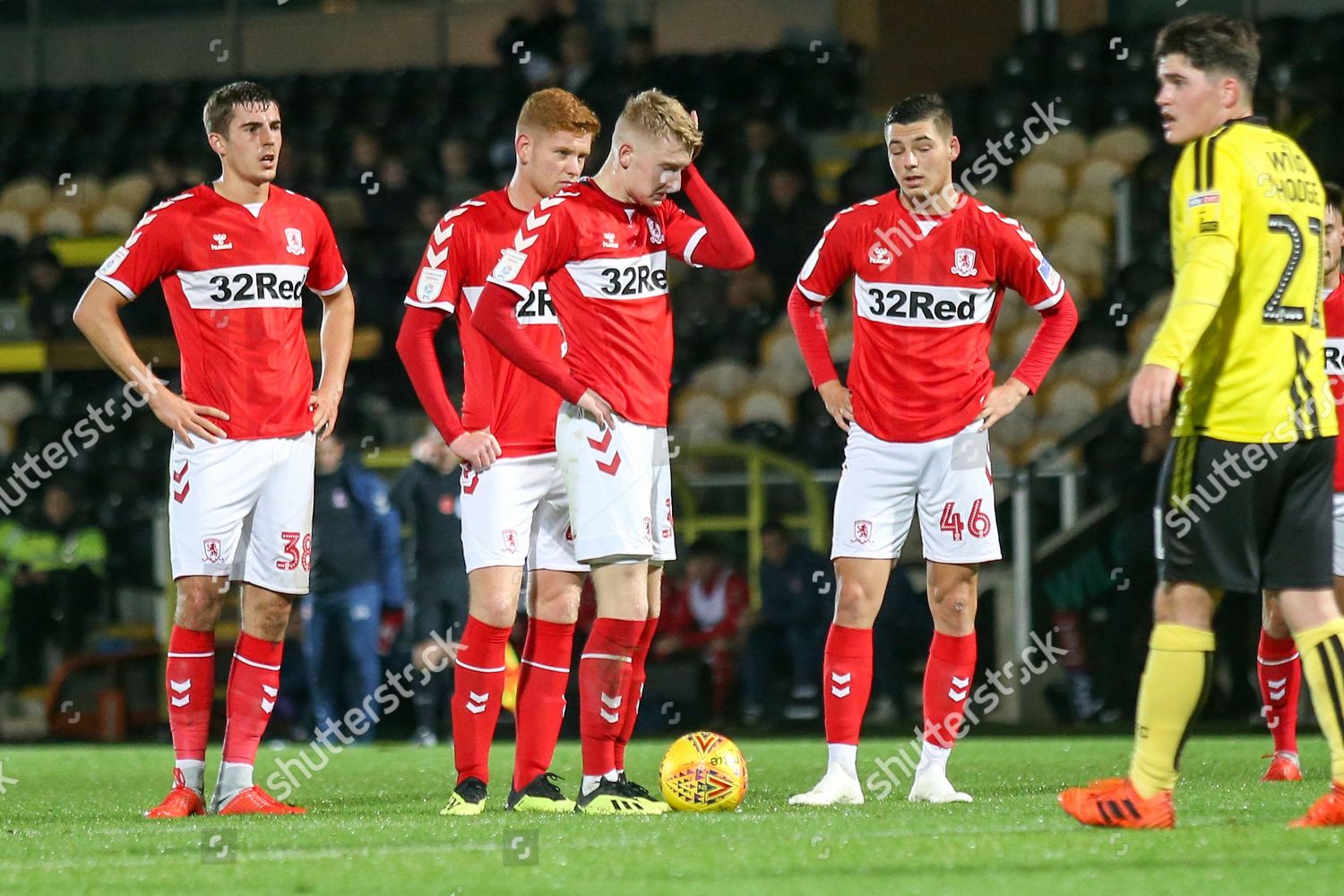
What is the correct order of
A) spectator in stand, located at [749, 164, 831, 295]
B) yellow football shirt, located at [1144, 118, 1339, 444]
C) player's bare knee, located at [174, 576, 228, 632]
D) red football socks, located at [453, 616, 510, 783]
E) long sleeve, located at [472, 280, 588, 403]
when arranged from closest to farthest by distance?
yellow football shirt, located at [1144, 118, 1339, 444]
long sleeve, located at [472, 280, 588, 403]
red football socks, located at [453, 616, 510, 783]
player's bare knee, located at [174, 576, 228, 632]
spectator in stand, located at [749, 164, 831, 295]

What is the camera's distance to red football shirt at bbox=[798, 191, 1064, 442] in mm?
6484

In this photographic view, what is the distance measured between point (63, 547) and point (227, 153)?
769 centimetres

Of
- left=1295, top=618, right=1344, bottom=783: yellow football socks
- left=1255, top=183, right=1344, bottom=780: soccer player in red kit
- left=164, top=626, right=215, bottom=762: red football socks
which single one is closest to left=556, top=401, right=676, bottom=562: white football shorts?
left=164, top=626, right=215, bottom=762: red football socks

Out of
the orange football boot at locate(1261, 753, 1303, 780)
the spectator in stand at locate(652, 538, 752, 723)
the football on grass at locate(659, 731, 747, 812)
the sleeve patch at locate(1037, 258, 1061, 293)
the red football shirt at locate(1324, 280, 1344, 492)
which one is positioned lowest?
the spectator in stand at locate(652, 538, 752, 723)

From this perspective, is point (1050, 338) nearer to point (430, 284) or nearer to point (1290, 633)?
point (1290, 633)

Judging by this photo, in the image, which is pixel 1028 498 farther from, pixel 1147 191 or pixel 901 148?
pixel 901 148

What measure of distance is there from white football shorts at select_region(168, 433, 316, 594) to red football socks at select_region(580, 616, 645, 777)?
1172mm

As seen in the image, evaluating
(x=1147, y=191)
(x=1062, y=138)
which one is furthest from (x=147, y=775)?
(x=1062, y=138)

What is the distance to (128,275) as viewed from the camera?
21.1ft

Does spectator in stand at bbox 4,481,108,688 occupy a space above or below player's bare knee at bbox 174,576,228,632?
below

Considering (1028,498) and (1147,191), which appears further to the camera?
(1147,191)

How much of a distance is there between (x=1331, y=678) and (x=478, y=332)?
9.60ft

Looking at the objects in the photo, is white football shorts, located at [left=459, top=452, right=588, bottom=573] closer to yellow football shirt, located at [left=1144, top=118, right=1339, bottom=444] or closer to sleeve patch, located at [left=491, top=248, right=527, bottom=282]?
sleeve patch, located at [left=491, top=248, right=527, bottom=282]

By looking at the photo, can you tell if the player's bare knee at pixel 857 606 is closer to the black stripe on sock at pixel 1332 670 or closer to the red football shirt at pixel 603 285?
the red football shirt at pixel 603 285
